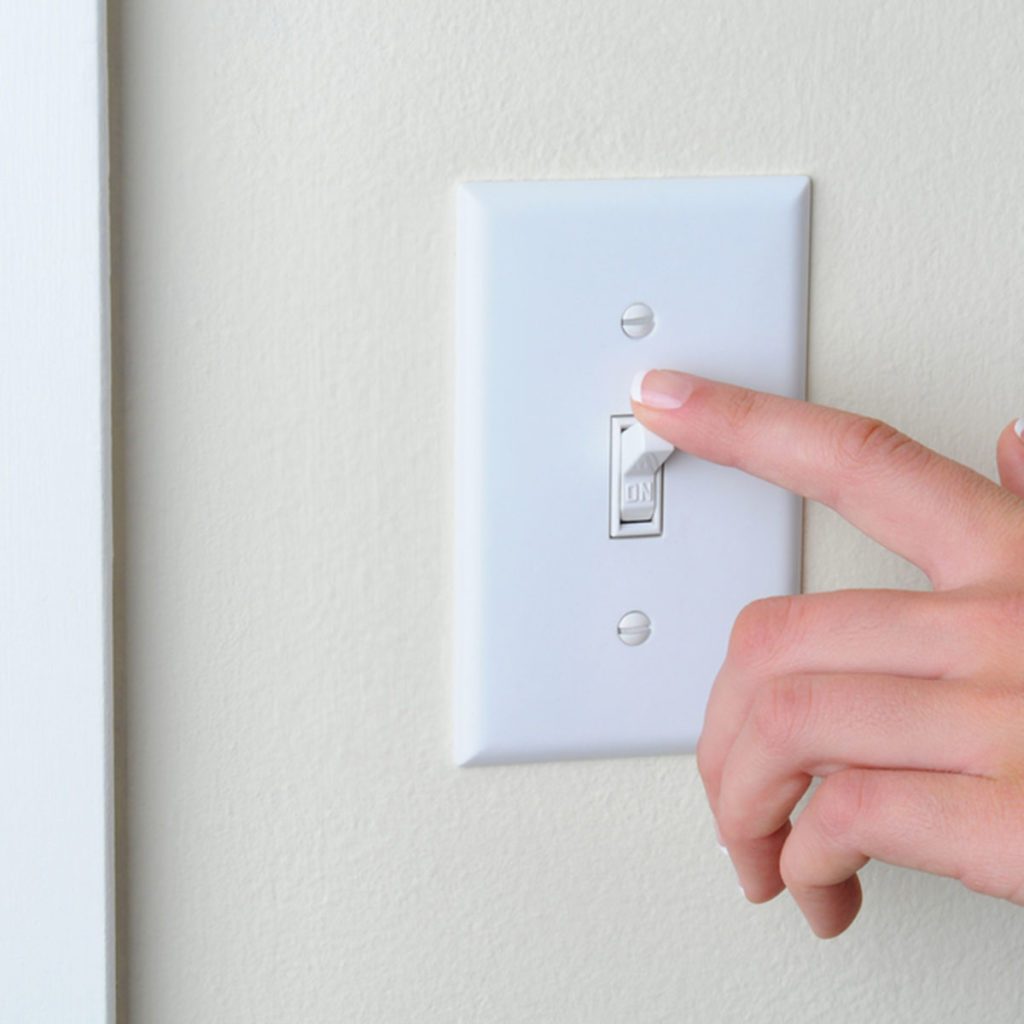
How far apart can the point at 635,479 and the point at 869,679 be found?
11cm

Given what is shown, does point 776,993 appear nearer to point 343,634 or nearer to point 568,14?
point 343,634

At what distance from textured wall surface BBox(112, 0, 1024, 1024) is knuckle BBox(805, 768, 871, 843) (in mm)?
100

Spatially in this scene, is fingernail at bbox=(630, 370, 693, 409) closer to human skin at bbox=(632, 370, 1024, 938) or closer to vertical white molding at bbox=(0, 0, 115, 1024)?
human skin at bbox=(632, 370, 1024, 938)

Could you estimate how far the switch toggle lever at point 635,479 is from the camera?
1.46ft

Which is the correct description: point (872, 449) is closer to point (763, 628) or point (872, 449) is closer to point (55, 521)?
point (763, 628)

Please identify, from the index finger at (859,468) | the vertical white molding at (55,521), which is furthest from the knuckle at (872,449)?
the vertical white molding at (55,521)

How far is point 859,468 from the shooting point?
1.35ft

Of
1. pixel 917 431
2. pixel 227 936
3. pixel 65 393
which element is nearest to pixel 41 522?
pixel 65 393

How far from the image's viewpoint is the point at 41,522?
42 cm

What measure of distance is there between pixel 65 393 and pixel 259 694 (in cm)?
11

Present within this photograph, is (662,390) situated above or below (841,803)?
above

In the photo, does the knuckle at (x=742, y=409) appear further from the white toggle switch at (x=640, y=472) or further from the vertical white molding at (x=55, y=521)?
the vertical white molding at (x=55, y=521)

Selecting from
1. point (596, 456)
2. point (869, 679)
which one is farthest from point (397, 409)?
point (869, 679)

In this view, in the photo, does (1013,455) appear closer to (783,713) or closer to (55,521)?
(783,713)
